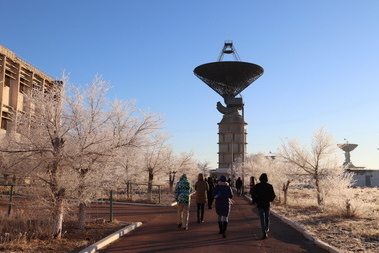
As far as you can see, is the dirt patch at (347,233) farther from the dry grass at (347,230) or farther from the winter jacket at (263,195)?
the winter jacket at (263,195)

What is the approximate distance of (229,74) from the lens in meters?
75.8

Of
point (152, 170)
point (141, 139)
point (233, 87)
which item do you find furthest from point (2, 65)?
point (233, 87)

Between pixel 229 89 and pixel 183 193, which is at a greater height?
pixel 229 89

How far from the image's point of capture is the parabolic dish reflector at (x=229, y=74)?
72688 mm

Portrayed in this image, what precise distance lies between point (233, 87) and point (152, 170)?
55.6 meters

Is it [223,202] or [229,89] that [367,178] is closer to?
[229,89]

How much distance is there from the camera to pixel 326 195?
1880 centimetres

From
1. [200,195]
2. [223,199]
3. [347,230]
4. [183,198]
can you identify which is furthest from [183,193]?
[347,230]

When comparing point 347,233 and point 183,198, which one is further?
point 183,198

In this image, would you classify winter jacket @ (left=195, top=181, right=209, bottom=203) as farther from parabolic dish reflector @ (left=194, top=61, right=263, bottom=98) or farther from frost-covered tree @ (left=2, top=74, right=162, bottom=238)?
parabolic dish reflector @ (left=194, top=61, right=263, bottom=98)

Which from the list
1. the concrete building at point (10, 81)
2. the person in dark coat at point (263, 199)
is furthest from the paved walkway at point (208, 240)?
the concrete building at point (10, 81)

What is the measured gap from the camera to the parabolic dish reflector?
72688 millimetres

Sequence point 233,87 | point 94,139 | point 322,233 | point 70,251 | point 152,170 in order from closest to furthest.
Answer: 1. point 70,251
2. point 94,139
3. point 322,233
4. point 152,170
5. point 233,87

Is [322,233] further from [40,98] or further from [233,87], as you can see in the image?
[233,87]
